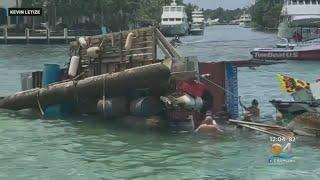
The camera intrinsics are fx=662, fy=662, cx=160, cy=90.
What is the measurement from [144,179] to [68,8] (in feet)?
301

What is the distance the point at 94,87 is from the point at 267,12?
149 m

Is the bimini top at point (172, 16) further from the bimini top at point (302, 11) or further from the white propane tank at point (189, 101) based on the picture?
the white propane tank at point (189, 101)

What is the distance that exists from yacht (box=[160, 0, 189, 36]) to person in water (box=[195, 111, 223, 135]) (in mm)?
101274

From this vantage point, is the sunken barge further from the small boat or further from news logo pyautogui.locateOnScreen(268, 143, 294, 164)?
the small boat

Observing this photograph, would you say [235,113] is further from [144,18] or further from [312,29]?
[144,18]

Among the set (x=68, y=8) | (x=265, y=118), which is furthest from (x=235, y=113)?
(x=68, y=8)

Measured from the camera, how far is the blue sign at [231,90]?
22984 millimetres

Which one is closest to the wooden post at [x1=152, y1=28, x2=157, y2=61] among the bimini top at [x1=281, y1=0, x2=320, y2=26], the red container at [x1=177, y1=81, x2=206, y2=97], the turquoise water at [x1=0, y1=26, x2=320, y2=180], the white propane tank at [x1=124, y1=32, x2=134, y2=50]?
the white propane tank at [x1=124, y1=32, x2=134, y2=50]

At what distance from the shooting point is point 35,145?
20.2 m

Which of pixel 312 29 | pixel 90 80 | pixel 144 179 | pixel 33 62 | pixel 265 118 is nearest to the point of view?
pixel 144 179

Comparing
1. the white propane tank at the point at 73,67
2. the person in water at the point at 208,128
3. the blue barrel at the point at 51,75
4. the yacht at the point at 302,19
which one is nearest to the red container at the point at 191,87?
the person in water at the point at 208,128

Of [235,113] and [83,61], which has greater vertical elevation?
[83,61]

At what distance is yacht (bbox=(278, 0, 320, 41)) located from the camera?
234 ft

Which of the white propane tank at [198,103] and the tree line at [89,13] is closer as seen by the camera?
the white propane tank at [198,103]
